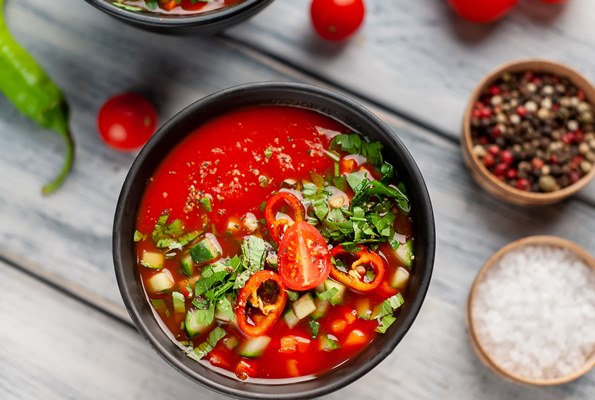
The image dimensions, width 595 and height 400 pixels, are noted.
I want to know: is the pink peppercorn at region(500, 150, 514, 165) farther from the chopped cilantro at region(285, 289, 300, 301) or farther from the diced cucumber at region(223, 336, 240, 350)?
the diced cucumber at region(223, 336, 240, 350)

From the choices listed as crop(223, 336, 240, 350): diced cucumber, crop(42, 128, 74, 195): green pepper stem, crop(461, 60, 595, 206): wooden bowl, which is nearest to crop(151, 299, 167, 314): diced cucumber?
crop(223, 336, 240, 350): diced cucumber

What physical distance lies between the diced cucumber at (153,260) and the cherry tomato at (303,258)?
0.41 m

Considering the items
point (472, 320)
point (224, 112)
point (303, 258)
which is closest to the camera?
point (303, 258)

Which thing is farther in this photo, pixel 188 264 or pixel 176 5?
pixel 176 5

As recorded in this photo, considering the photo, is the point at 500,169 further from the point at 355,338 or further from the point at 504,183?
the point at 355,338

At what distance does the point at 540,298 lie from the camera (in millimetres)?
3172

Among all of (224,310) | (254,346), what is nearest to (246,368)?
(254,346)

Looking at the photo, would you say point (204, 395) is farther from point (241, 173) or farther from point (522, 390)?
point (522, 390)

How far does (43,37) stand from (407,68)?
1456mm

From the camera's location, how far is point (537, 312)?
3.17 m

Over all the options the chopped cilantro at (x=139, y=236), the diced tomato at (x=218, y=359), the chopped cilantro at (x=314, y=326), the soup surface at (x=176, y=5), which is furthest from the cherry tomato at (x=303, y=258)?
the soup surface at (x=176, y=5)

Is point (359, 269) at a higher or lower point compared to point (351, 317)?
higher

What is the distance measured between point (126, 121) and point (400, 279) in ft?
3.93

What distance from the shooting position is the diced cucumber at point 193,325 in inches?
104
